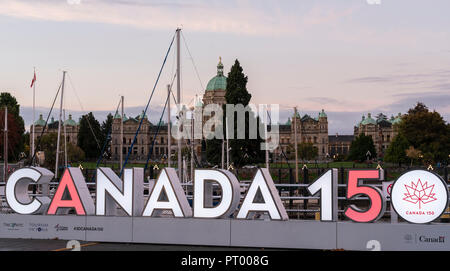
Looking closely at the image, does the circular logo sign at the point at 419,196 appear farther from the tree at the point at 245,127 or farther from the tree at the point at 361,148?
the tree at the point at 361,148

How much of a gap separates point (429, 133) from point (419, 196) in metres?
93.9

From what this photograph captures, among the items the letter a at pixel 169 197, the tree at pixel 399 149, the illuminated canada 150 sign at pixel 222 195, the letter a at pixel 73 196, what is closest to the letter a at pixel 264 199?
the illuminated canada 150 sign at pixel 222 195

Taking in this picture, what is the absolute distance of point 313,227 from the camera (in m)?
19.2

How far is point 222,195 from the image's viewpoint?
19.8 m

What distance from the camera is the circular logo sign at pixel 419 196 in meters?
18.1

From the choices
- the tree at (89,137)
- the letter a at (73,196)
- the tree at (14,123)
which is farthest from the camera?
the tree at (89,137)

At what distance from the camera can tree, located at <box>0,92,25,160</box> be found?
112 metres

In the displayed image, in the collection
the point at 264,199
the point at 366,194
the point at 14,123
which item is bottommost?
the point at 264,199

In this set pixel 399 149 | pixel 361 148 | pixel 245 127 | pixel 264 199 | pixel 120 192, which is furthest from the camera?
pixel 361 148

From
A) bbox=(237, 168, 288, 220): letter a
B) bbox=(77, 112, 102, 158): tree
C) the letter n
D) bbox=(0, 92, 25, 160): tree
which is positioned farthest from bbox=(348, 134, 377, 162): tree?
bbox=(237, 168, 288, 220): letter a

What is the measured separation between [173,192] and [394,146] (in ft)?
378

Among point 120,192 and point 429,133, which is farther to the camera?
point 429,133

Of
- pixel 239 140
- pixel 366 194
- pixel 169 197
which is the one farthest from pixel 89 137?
pixel 366 194

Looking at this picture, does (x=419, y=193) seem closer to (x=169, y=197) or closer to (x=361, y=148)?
(x=169, y=197)
